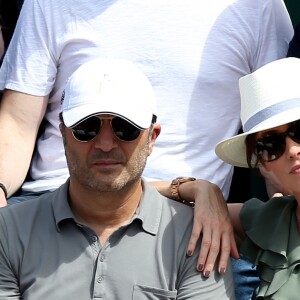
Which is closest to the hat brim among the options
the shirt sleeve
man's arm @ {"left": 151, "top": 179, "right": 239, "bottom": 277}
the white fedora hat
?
the white fedora hat

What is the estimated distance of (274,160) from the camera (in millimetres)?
2471

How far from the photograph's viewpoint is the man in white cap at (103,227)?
2486 mm

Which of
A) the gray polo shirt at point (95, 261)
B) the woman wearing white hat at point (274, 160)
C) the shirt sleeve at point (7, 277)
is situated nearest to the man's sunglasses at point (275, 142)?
the woman wearing white hat at point (274, 160)

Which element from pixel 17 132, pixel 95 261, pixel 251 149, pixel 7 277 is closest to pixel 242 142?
pixel 251 149

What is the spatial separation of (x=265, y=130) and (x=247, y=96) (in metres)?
0.16

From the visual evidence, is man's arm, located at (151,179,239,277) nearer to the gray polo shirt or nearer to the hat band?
the gray polo shirt

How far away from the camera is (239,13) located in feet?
10.6

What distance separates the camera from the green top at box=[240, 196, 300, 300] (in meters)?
2.49

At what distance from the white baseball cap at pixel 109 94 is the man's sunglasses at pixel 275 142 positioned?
334mm

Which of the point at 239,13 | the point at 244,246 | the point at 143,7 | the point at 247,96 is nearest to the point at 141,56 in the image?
the point at 143,7

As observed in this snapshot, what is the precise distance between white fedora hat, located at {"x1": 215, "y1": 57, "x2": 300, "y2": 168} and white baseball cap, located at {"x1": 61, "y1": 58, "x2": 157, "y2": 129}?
0.90 feet

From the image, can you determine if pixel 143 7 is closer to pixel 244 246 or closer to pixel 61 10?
pixel 61 10

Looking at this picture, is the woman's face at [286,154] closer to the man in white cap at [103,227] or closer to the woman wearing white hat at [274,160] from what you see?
the woman wearing white hat at [274,160]

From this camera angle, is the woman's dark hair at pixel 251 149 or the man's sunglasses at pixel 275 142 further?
the woman's dark hair at pixel 251 149
